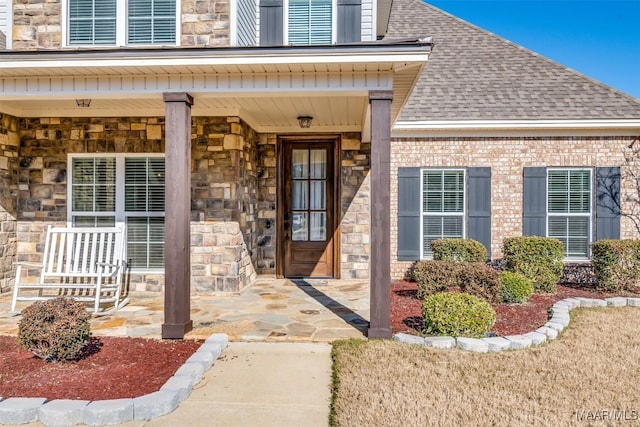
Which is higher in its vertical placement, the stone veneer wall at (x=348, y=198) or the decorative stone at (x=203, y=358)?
the stone veneer wall at (x=348, y=198)

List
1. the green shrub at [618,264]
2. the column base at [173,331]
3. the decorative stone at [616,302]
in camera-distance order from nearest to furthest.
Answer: the column base at [173,331] < the decorative stone at [616,302] < the green shrub at [618,264]

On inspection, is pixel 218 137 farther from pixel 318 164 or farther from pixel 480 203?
pixel 480 203

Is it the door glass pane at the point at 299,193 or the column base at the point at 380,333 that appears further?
the door glass pane at the point at 299,193

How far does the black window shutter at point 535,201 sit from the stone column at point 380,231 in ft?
14.8

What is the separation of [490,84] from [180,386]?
7914 mm

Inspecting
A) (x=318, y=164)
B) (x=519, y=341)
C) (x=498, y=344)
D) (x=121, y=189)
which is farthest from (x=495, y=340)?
(x=121, y=189)

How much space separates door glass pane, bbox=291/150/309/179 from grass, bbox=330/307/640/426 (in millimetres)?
4096

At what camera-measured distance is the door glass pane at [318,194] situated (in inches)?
309

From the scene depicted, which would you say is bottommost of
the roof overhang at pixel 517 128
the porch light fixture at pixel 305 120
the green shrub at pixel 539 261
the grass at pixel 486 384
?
the grass at pixel 486 384

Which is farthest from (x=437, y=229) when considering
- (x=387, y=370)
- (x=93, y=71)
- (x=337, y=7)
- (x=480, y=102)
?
(x=93, y=71)

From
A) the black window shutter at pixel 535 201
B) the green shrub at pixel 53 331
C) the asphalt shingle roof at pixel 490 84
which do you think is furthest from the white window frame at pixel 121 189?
the black window shutter at pixel 535 201

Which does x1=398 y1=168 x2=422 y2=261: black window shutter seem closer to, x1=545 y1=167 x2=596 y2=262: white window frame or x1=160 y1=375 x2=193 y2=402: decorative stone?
x1=545 y1=167 x2=596 y2=262: white window frame

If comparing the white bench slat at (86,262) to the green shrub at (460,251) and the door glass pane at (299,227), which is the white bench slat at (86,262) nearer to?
the door glass pane at (299,227)

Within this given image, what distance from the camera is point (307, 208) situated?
25.7 feet
